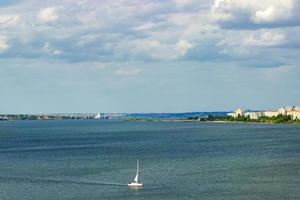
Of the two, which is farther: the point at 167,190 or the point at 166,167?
the point at 166,167

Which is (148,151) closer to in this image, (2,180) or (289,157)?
(289,157)

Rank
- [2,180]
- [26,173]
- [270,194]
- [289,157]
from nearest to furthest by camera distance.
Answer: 1. [270,194]
2. [2,180]
3. [26,173]
4. [289,157]

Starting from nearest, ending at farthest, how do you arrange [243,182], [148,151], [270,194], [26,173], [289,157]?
[270,194], [243,182], [26,173], [289,157], [148,151]

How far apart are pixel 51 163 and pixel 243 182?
3770 centimetres

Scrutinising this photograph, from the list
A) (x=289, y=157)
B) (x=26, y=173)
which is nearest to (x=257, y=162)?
(x=289, y=157)

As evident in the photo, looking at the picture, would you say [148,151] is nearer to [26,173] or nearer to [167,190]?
[26,173]

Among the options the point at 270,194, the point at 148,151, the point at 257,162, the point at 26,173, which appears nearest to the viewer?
the point at 270,194

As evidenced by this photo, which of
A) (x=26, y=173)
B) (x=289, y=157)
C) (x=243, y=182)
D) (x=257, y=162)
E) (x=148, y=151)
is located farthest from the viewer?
(x=148, y=151)

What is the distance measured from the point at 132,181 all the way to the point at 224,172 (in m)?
14.2

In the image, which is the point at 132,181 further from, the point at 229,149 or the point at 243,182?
the point at 229,149

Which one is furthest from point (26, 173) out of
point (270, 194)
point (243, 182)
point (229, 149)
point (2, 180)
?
point (229, 149)

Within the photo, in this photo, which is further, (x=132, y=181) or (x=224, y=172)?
(x=224, y=172)

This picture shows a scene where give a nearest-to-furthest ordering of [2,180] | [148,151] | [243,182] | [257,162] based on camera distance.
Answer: [243,182] → [2,180] → [257,162] → [148,151]

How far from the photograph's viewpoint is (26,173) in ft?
286
